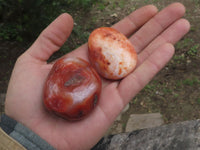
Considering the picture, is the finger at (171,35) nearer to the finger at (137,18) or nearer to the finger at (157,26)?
the finger at (157,26)

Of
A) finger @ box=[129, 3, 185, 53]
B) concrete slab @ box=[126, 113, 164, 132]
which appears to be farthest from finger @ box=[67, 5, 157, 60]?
concrete slab @ box=[126, 113, 164, 132]

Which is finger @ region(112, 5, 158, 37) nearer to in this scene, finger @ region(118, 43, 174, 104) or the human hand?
the human hand

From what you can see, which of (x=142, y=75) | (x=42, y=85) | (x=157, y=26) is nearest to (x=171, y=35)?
(x=157, y=26)

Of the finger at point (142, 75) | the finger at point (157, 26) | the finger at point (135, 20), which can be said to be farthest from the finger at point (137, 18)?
the finger at point (142, 75)

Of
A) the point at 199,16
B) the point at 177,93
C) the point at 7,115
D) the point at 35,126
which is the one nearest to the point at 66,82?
the point at 35,126

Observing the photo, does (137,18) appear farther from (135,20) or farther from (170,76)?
(170,76)

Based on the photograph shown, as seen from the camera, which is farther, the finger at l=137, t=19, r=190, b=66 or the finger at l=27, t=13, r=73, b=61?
the finger at l=137, t=19, r=190, b=66

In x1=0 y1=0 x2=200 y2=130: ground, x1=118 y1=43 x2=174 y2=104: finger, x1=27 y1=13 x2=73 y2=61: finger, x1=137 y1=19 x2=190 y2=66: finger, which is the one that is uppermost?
x1=27 y1=13 x2=73 y2=61: finger

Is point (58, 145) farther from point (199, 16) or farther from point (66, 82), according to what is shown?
point (199, 16)
